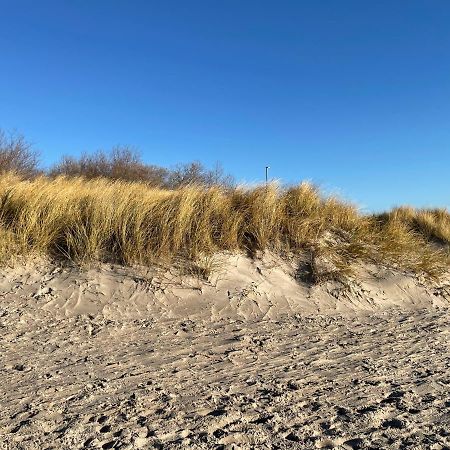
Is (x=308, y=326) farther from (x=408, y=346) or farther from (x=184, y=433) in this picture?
(x=184, y=433)

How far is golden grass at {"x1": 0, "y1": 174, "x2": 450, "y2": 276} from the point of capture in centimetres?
671

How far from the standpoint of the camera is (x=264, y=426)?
316cm

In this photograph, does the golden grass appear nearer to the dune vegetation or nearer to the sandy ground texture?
the dune vegetation

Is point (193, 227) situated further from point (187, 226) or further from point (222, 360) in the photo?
point (222, 360)

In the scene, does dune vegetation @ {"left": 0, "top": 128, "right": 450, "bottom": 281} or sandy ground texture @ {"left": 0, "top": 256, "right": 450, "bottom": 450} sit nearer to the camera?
sandy ground texture @ {"left": 0, "top": 256, "right": 450, "bottom": 450}

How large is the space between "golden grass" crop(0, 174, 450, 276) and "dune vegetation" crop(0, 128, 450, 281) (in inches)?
0.6

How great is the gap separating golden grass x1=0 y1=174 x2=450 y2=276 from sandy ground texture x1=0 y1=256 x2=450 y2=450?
366 mm

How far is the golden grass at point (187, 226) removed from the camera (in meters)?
6.71

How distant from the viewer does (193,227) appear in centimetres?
719

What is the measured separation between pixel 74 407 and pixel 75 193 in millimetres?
5064

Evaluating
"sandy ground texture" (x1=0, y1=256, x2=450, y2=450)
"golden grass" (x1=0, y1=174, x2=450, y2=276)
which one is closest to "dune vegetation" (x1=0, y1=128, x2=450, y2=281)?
"golden grass" (x1=0, y1=174, x2=450, y2=276)

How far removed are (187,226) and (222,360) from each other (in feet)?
9.92

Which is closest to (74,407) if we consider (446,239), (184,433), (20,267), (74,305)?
(184,433)

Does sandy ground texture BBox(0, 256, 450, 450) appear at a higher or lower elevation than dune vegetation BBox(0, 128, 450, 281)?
lower
